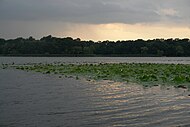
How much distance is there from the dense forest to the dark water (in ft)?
360

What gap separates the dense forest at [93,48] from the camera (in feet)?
400

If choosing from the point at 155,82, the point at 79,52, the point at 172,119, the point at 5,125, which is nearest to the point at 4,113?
the point at 5,125

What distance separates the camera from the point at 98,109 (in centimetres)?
1045

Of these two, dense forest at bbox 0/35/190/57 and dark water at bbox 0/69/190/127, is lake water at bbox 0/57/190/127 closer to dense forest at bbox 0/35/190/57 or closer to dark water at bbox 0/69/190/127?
dark water at bbox 0/69/190/127

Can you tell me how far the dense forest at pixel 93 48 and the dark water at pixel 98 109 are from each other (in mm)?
109793

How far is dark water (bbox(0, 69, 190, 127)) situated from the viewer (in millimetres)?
8562

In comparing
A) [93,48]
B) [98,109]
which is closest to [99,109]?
[98,109]

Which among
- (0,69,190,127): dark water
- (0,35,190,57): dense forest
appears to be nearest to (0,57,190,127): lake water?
(0,69,190,127): dark water

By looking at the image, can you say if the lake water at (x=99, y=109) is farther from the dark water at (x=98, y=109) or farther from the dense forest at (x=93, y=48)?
the dense forest at (x=93, y=48)

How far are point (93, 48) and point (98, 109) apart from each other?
119 metres

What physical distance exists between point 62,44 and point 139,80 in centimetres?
10778

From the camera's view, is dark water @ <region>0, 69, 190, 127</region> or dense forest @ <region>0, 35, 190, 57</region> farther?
dense forest @ <region>0, 35, 190, 57</region>

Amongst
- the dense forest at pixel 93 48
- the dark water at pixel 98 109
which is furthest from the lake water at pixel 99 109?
the dense forest at pixel 93 48

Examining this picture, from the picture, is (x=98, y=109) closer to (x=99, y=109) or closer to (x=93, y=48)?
(x=99, y=109)
